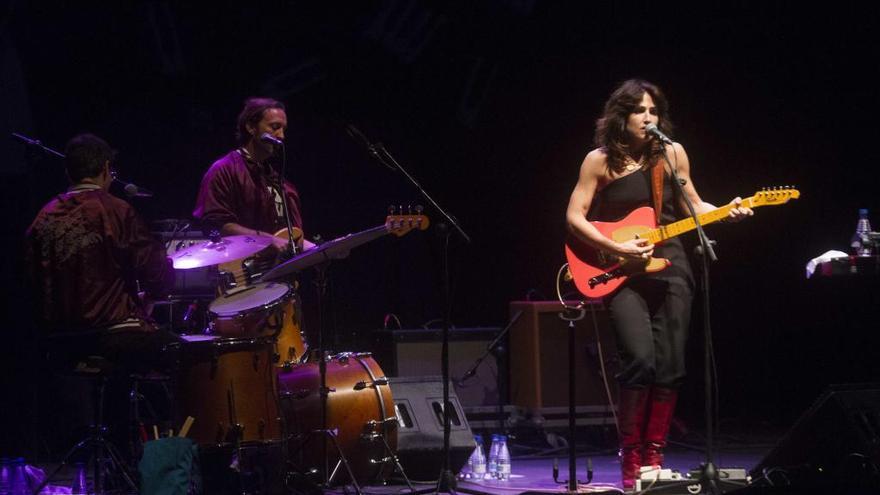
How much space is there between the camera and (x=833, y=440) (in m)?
4.83

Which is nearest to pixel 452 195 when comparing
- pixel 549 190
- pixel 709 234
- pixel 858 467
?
pixel 549 190

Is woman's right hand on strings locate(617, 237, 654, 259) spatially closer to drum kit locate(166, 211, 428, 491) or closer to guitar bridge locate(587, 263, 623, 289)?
guitar bridge locate(587, 263, 623, 289)

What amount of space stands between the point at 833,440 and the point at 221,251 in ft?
9.97

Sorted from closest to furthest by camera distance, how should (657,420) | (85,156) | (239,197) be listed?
(657,420)
(85,156)
(239,197)

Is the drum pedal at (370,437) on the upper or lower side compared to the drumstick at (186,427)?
lower

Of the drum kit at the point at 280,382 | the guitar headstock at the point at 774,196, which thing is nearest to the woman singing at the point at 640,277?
the guitar headstock at the point at 774,196

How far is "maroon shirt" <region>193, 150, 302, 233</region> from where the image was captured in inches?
236

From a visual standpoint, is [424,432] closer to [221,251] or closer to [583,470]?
[583,470]

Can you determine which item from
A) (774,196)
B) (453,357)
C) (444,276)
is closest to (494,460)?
(453,357)

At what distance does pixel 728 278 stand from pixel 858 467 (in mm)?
4056

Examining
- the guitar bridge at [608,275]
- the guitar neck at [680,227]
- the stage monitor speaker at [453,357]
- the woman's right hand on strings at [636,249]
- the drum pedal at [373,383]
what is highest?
the guitar neck at [680,227]

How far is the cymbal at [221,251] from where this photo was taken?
5.24m

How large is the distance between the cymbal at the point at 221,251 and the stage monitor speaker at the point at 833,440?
2.69 m

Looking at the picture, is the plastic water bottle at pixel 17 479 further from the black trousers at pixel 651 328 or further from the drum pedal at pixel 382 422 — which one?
the black trousers at pixel 651 328
